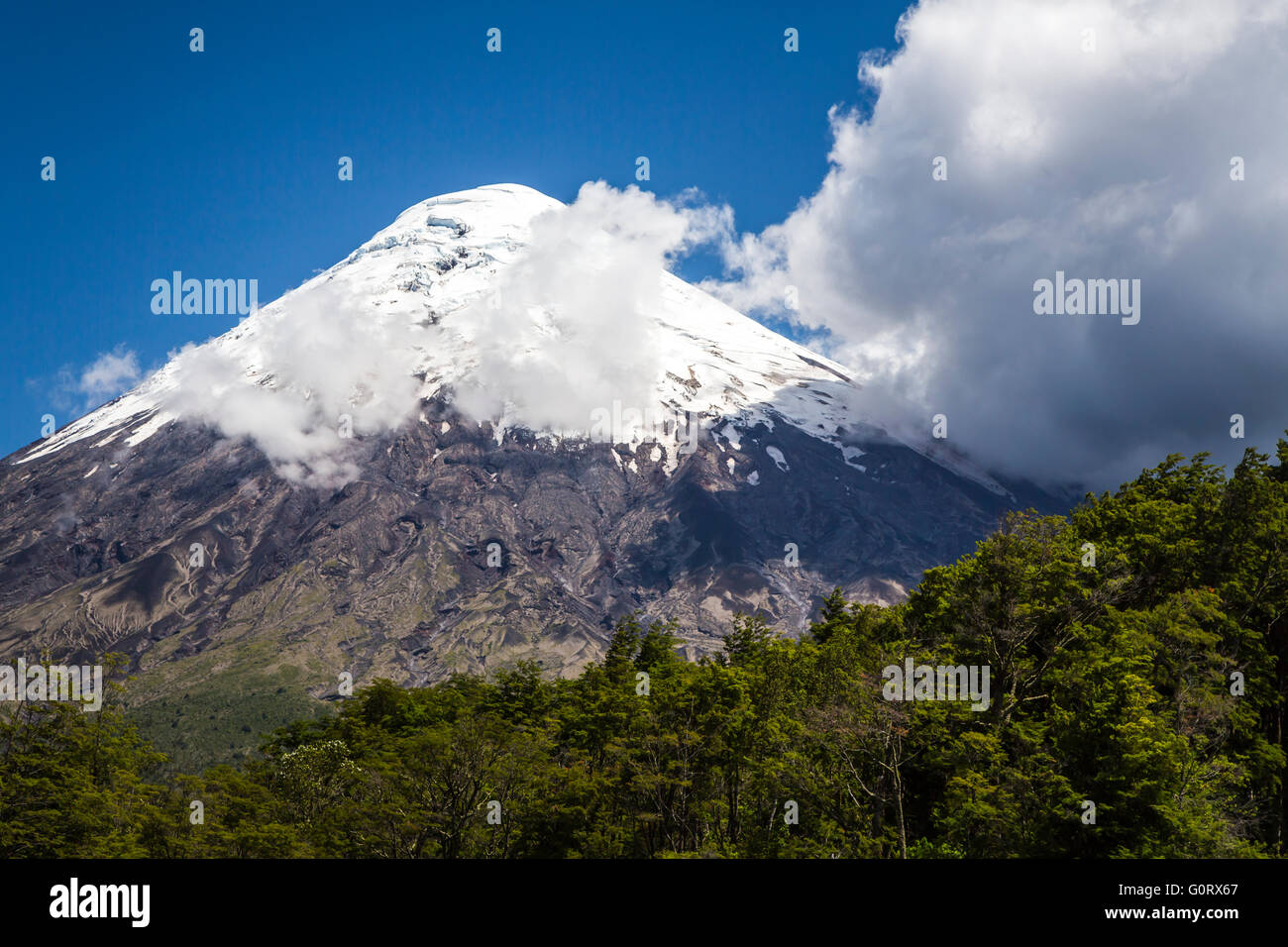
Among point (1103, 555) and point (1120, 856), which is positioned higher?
point (1103, 555)

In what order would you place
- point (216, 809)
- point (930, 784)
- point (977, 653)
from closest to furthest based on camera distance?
point (977, 653) < point (930, 784) < point (216, 809)

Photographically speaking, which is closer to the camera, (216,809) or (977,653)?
(977,653)

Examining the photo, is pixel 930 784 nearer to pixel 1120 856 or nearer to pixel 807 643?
pixel 1120 856
